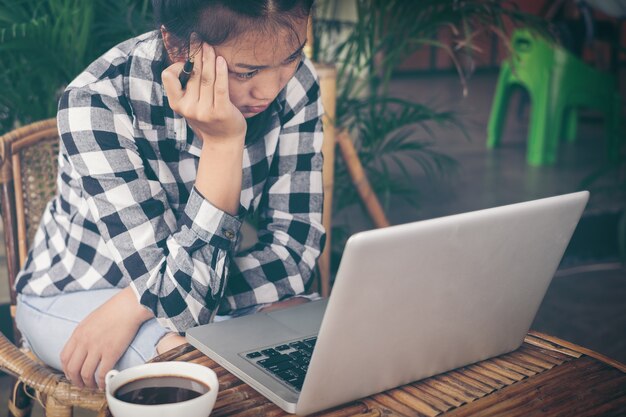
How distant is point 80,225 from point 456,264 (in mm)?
711

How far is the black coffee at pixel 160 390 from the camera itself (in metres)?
0.68

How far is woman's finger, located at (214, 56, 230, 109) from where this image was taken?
1026 mm

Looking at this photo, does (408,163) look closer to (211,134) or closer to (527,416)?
(211,134)

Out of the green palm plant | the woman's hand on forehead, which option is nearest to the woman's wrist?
the woman's hand on forehead

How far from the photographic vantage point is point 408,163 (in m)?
4.73

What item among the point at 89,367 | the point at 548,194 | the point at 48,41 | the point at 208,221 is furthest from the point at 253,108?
the point at 548,194

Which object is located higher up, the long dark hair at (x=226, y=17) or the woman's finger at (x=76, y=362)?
the long dark hair at (x=226, y=17)

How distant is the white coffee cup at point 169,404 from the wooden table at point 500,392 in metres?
0.07

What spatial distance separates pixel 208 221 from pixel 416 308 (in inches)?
17.1

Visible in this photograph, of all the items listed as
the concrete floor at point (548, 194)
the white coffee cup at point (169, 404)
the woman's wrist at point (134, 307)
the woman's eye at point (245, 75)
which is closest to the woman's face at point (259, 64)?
the woman's eye at point (245, 75)

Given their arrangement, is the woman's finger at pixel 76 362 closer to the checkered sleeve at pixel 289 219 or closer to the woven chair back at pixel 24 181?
Answer: the checkered sleeve at pixel 289 219

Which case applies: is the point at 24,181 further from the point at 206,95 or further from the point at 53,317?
→ the point at 206,95

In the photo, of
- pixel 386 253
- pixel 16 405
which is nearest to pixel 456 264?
pixel 386 253

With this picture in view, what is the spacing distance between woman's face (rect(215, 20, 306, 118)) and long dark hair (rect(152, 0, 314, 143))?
1 centimetres
